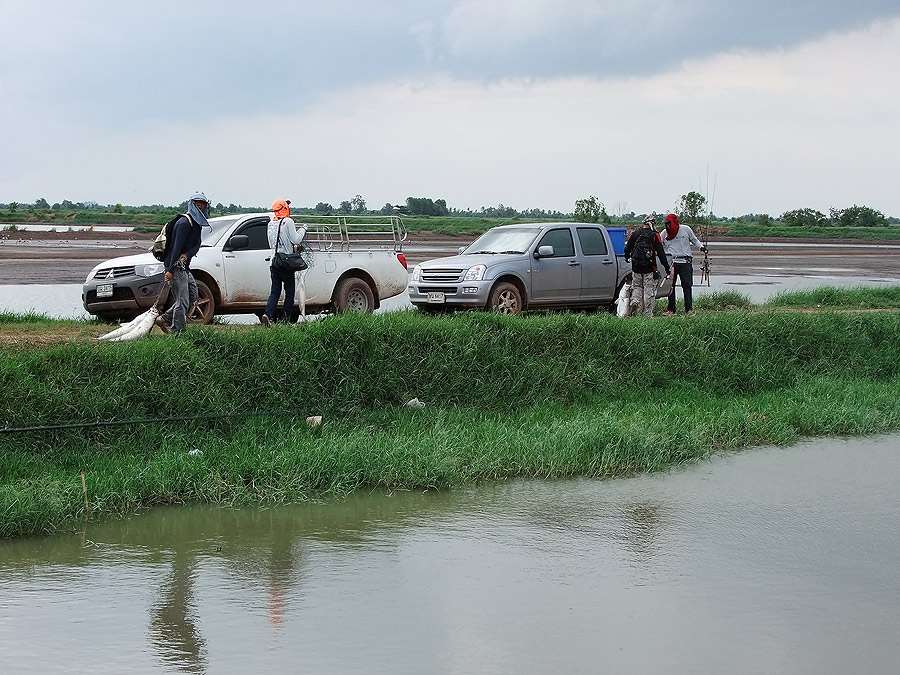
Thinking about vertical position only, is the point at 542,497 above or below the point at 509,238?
below

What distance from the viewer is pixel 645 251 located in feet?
52.3

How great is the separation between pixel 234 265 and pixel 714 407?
725 cm

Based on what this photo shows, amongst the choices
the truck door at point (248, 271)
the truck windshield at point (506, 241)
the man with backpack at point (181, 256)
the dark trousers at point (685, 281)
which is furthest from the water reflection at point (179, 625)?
the dark trousers at point (685, 281)

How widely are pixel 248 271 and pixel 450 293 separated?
330 centimetres

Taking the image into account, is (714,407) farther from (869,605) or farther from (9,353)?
(9,353)

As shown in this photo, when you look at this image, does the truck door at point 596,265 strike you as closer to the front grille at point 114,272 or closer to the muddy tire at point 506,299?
the muddy tire at point 506,299

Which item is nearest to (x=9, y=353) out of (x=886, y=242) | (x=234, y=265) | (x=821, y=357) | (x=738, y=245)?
(x=234, y=265)

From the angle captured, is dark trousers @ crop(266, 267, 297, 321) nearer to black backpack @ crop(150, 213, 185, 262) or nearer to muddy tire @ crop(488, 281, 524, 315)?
black backpack @ crop(150, 213, 185, 262)

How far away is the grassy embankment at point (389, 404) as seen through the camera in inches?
369

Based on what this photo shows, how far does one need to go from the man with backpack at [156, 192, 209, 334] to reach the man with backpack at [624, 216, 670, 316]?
7.21 metres

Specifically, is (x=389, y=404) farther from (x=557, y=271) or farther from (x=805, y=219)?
(x=805, y=219)

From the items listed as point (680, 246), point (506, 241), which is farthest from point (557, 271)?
point (680, 246)

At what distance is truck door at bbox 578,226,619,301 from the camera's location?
1730 centimetres

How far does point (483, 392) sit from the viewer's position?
1245 centimetres
